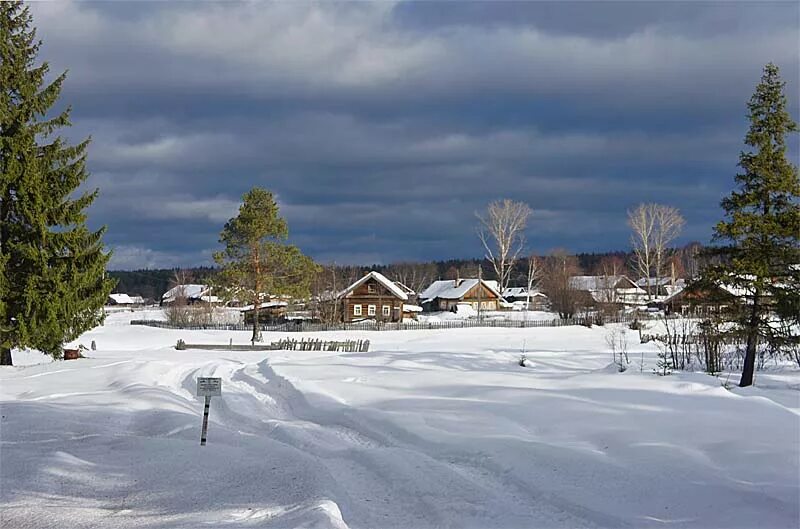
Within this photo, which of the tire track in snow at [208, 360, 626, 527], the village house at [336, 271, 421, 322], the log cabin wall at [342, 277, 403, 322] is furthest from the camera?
the log cabin wall at [342, 277, 403, 322]

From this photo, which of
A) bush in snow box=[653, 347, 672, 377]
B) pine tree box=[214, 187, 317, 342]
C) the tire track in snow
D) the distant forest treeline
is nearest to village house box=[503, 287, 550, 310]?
the distant forest treeline

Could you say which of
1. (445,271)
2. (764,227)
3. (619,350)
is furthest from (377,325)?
(445,271)

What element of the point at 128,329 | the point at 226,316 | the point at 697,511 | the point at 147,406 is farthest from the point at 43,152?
the point at 226,316

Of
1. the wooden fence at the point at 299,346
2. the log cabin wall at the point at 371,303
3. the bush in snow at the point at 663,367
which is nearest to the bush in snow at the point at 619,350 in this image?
the bush in snow at the point at 663,367

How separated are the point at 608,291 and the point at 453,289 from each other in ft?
88.2

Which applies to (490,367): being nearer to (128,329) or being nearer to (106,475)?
(106,475)

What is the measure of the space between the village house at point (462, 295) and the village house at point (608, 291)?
11622 mm

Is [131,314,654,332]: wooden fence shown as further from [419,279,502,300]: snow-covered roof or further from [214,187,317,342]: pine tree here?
[419,279,502,300]: snow-covered roof

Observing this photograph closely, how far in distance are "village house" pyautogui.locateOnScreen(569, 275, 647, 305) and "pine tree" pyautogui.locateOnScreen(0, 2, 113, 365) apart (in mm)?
57098

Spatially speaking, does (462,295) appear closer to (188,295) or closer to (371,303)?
(371,303)

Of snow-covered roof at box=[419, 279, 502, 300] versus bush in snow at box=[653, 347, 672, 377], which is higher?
snow-covered roof at box=[419, 279, 502, 300]

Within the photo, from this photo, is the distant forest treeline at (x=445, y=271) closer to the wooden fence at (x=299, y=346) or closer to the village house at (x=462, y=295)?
the village house at (x=462, y=295)

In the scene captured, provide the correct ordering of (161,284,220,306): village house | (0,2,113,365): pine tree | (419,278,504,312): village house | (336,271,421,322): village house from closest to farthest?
(0,2,113,365): pine tree, (336,271,421,322): village house, (161,284,220,306): village house, (419,278,504,312): village house

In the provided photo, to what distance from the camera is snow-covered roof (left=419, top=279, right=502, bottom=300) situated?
3976 inches
